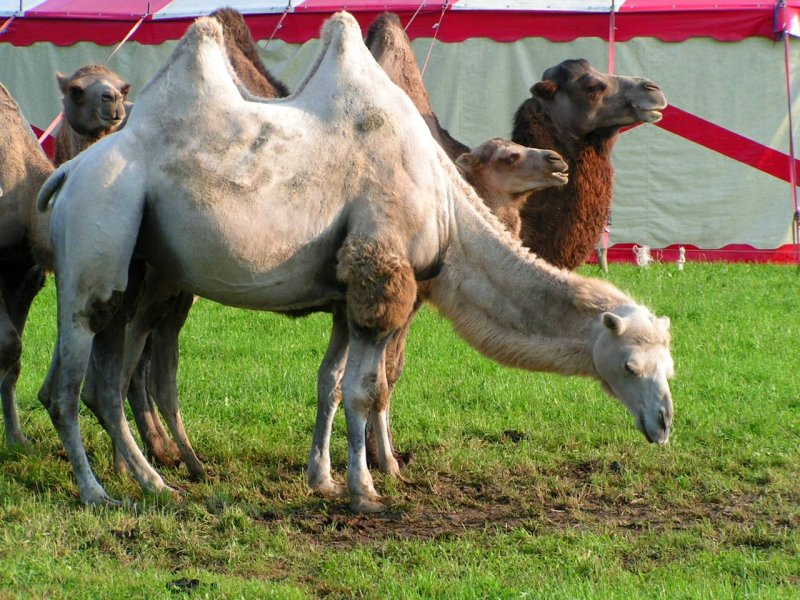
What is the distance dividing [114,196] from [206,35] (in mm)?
1021

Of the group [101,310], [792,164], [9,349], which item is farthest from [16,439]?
[792,164]

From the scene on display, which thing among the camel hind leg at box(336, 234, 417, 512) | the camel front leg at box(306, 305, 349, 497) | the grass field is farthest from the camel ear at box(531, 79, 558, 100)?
the camel hind leg at box(336, 234, 417, 512)

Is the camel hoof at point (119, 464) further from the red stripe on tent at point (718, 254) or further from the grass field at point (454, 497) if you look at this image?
the red stripe on tent at point (718, 254)

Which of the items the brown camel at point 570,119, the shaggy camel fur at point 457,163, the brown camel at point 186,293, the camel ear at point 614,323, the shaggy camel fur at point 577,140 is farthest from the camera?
the shaggy camel fur at point 577,140

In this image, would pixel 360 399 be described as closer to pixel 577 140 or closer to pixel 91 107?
pixel 91 107

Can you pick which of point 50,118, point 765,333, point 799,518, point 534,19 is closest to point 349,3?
point 534,19

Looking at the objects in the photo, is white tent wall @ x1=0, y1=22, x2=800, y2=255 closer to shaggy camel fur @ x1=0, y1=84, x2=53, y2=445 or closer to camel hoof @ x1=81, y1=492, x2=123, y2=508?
shaggy camel fur @ x1=0, y1=84, x2=53, y2=445

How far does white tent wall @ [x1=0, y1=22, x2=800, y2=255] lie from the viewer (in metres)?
15.8

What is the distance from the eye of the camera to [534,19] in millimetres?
15641

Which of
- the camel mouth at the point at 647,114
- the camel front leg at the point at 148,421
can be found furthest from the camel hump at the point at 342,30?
the camel mouth at the point at 647,114

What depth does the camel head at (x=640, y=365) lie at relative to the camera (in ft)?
18.5

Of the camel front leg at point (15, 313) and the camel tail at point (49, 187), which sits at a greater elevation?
Result: the camel tail at point (49, 187)

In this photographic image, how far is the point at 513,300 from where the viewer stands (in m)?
6.00

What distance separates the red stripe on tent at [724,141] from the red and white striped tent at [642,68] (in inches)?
0.5
